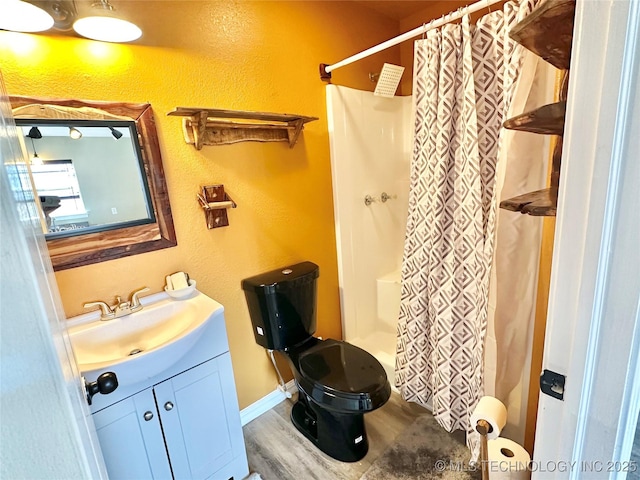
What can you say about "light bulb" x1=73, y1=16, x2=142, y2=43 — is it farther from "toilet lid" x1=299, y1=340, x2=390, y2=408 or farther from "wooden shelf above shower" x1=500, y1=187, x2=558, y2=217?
"toilet lid" x1=299, y1=340, x2=390, y2=408

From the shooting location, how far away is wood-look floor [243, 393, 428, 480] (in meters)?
1.45

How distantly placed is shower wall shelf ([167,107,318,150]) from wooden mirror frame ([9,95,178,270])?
13cm

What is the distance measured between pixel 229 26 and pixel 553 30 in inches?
51.9

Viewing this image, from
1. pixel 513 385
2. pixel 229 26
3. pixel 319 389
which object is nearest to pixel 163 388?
pixel 319 389

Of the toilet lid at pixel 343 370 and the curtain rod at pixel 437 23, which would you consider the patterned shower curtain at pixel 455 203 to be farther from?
the toilet lid at pixel 343 370

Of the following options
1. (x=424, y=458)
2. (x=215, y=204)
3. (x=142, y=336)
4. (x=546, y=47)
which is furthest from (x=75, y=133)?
(x=424, y=458)

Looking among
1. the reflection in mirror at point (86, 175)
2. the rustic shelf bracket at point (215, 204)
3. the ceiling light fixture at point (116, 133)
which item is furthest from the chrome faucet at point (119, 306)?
the ceiling light fixture at point (116, 133)

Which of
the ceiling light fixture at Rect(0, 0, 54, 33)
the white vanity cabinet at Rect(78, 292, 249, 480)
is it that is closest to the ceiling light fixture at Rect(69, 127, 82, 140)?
the ceiling light fixture at Rect(0, 0, 54, 33)

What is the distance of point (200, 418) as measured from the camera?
125cm

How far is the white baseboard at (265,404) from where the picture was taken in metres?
1.73

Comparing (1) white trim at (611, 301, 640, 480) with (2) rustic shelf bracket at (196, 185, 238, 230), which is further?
(2) rustic shelf bracket at (196, 185, 238, 230)

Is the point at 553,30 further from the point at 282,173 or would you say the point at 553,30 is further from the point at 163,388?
the point at 163,388

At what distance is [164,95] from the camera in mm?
1300

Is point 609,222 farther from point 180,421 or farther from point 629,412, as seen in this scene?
point 180,421
